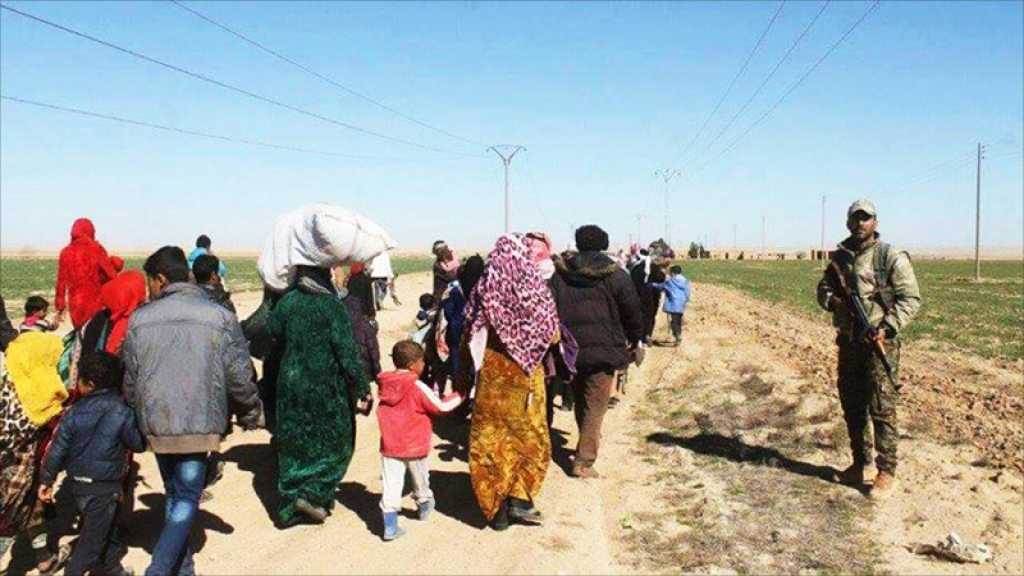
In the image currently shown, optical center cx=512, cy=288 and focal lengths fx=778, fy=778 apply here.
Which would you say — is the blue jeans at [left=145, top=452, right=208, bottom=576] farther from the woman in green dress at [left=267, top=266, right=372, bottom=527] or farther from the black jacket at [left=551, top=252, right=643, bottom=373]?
the black jacket at [left=551, top=252, right=643, bottom=373]

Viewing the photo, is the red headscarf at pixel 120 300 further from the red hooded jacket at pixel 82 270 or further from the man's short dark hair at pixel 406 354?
the man's short dark hair at pixel 406 354

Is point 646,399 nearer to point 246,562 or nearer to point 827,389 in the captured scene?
point 827,389

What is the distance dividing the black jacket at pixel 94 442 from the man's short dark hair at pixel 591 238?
3874mm

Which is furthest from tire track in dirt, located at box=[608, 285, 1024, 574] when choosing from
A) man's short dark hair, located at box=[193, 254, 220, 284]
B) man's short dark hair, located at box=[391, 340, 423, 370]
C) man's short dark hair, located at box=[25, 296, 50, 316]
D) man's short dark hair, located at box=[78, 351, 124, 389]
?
man's short dark hair, located at box=[25, 296, 50, 316]

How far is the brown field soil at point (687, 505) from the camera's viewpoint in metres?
5.24

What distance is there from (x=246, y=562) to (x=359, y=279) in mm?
6361

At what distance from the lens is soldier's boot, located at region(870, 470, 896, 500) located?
6453 mm

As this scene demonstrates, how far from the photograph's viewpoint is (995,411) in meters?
10.2

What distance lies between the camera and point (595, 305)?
6.84 metres

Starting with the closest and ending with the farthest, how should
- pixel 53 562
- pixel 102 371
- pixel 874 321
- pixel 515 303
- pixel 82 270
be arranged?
1. pixel 102 371
2. pixel 53 562
3. pixel 515 303
4. pixel 874 321
5. pixel 82 270

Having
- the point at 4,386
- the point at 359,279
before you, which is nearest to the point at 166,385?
the point at 4,386

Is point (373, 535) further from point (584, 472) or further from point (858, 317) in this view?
point (858, 317)

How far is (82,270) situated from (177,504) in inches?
161

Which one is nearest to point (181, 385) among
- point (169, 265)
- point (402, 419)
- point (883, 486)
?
point (169, 265)
